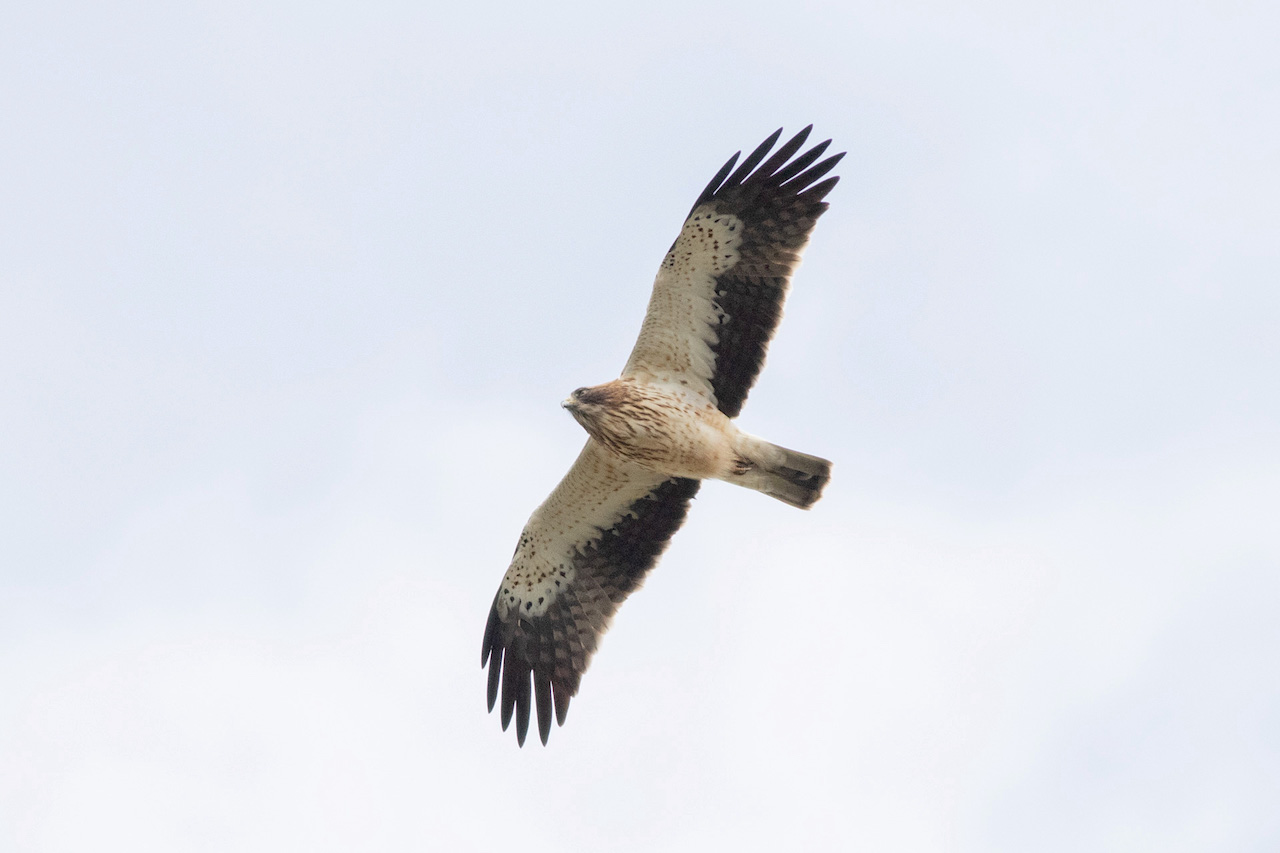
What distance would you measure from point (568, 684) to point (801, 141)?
5.19 metres

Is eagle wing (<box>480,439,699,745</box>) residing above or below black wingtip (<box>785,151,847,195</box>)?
below

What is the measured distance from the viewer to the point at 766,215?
38.3ft

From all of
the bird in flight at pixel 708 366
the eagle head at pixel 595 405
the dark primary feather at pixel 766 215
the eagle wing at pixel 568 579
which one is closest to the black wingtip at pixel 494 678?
the eagle wing at pixel 568 579

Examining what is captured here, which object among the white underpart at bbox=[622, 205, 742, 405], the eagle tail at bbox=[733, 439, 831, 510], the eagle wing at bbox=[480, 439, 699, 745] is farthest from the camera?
the eagle wing at bbox=[480, 439, 699, 745]

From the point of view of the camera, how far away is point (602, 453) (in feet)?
39.7

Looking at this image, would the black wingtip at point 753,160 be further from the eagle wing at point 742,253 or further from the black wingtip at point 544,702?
the black wingtip at point 544,702

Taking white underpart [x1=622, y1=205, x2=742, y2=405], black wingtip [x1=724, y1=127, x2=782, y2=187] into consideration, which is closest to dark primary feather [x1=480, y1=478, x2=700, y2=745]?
white underpart [x1=622, y1=205, x2=742, y2=405]

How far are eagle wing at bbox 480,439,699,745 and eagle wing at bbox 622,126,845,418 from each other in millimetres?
1533

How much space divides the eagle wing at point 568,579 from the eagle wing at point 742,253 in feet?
Answer: 5.03

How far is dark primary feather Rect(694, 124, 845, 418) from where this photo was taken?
1165 cm

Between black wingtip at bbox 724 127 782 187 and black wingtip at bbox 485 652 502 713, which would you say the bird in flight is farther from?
black wingtip at bbox 485 652 502 713

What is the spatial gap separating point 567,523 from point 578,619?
0.89 meters

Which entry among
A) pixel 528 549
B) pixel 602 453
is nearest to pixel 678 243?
pixel 602 453

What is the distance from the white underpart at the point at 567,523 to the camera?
1234cm
